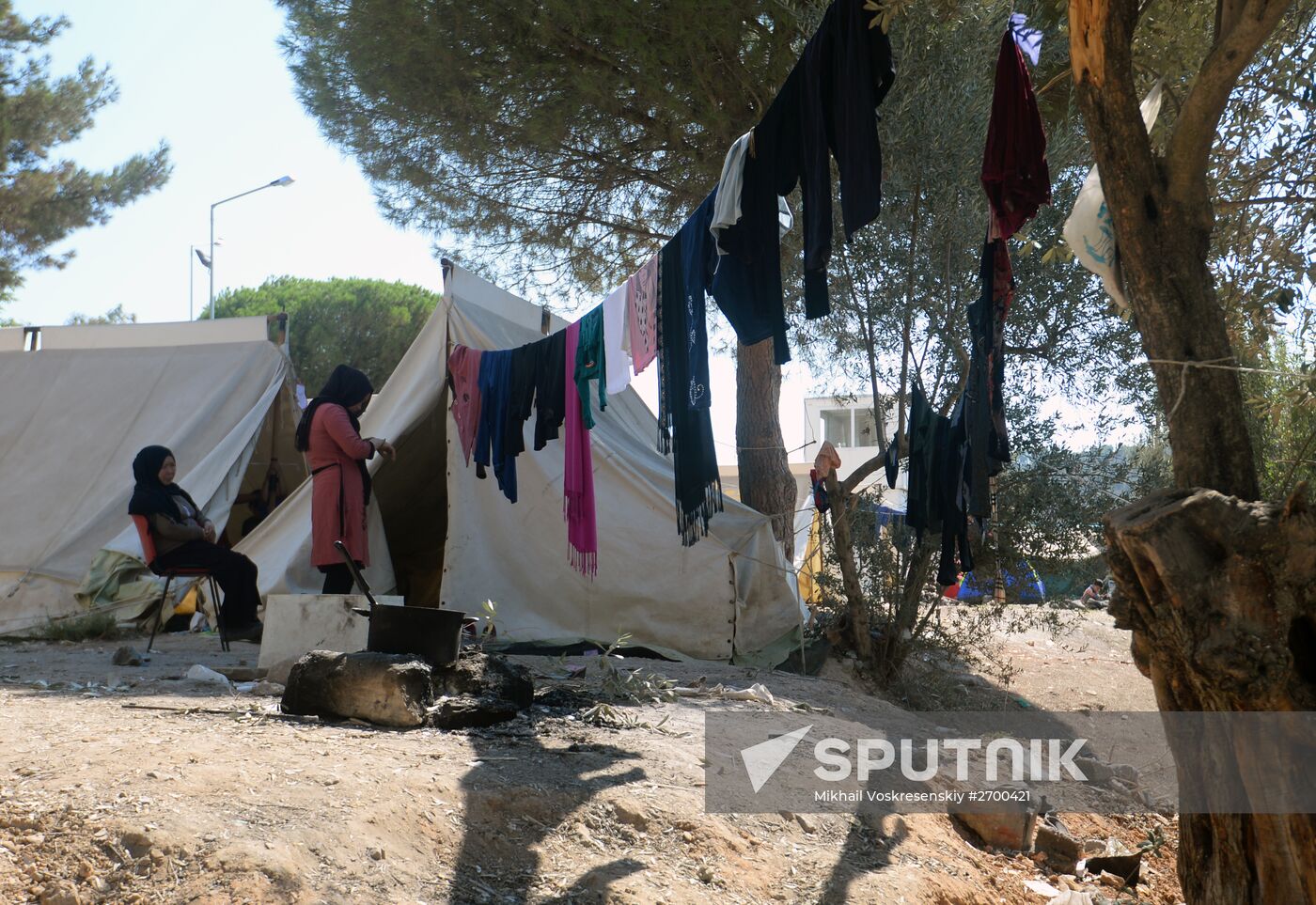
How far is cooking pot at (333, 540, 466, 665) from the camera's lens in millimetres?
4395

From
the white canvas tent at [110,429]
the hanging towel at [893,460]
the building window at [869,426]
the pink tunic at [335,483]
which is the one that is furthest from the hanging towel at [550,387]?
the white canvas tent at [110,429]

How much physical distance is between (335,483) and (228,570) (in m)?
1.02

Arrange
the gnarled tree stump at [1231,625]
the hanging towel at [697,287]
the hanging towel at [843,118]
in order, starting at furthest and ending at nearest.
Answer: the hanging towel at [697,287], the hanging towel at [843,118], the gnarled tree stump at [1231,625]

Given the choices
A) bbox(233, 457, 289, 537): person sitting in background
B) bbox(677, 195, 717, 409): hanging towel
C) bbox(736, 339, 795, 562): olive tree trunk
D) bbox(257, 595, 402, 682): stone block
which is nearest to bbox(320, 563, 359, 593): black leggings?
bbox(257, 595, 402, 682): stone block

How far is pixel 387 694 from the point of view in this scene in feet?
13.7

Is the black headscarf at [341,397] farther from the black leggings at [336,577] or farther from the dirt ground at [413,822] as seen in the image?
the dirt ground at [413,822]

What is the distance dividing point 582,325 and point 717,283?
1.83 meters

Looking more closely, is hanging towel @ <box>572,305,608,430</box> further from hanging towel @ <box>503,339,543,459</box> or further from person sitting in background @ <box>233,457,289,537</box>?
person sitting in background @ <box>233,457,289,537</box>

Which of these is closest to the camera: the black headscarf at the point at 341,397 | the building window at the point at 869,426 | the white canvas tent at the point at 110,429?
the black headscarf at the point at 341,397

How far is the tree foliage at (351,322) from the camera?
23953 mm

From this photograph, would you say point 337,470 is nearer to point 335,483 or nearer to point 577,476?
point 335,483

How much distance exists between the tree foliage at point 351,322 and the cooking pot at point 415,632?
64.8 ft

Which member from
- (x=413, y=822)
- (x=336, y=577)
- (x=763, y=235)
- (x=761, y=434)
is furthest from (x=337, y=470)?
(x=761, y=434)

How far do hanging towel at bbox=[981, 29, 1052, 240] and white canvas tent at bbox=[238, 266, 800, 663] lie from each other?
370cm
